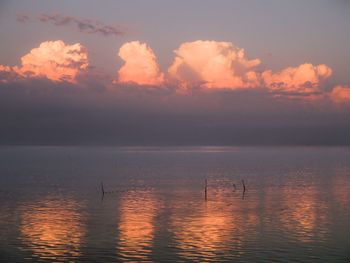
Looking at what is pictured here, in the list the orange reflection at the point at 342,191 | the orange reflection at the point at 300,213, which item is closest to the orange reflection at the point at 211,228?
the orange reflection at the point at 300,213

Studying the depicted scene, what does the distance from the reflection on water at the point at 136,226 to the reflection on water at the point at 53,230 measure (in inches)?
224

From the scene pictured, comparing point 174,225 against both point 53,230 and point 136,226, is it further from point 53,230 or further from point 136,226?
point 53,230

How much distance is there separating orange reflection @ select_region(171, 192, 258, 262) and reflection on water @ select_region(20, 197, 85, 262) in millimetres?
13169

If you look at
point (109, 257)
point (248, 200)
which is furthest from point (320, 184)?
point (109, 257)

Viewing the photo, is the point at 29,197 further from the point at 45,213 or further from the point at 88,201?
the point at 45,213

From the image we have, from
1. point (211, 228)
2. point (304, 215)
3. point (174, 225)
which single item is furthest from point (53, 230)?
point (304, 215)

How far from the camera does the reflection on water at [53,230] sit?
5562 centimetres

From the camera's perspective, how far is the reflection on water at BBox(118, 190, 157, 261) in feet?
183

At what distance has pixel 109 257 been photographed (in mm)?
53375

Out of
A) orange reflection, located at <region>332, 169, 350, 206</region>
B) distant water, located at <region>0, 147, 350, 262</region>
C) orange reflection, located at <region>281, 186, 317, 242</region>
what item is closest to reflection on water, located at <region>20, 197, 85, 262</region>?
distant water, located at <region>0, 147, 350, 262</region>

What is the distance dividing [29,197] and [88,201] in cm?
1571

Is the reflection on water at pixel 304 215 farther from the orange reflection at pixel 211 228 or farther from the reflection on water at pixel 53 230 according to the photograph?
the reflection on water at pixel 53 230

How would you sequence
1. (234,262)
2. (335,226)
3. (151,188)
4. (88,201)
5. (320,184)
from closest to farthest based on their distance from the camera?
(234,262)
(335,226)
(88,201)
(151,188)
(320,184)

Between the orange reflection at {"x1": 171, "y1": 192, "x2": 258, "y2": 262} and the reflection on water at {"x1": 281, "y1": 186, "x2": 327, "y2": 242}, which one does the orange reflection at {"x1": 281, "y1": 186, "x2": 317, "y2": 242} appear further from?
the orange reflection at {"x1": 171, "y1": 192, "x2": 258, "y2": 262}
